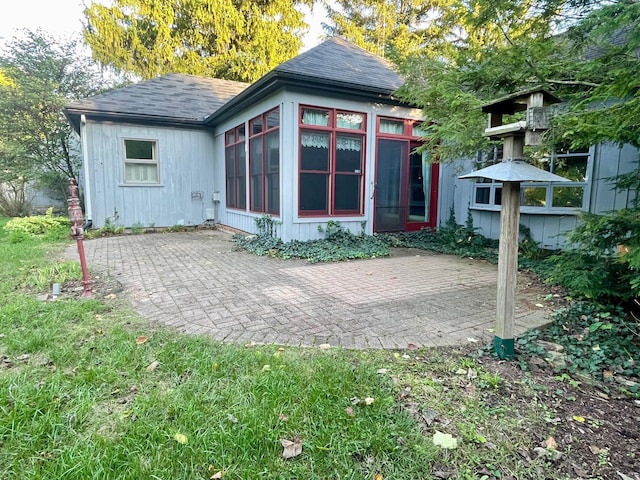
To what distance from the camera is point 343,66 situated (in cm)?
760

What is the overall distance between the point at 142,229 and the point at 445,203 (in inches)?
311

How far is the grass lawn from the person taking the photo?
1556 mm

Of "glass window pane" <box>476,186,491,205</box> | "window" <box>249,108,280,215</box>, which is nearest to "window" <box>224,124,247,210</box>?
"window" <box>249,108,280,215</box>

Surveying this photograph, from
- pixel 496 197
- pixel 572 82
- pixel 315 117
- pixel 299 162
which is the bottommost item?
pixel 496 197

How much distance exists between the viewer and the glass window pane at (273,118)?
6901 millimetres

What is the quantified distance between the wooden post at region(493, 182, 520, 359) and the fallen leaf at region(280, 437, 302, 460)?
1633 mm

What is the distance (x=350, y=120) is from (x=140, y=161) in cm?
596

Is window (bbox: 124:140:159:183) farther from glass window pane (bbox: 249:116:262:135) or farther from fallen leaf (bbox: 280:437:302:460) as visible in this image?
fallen leaf (bbox: 280:437:302:460)

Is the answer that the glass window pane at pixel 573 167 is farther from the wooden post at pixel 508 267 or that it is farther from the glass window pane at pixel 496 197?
the wooden post at pixel 508 267

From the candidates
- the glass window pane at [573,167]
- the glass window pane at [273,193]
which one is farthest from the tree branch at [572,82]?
the glass window pane at [273,193]

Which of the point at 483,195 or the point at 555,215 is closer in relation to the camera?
the point at 555,215

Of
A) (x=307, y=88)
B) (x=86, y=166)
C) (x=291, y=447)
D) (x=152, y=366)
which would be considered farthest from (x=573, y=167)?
(x=86, y=166)

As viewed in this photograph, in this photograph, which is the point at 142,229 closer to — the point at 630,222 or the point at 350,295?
the point at 350,295

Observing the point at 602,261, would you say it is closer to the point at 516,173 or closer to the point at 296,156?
the point at 516,173
